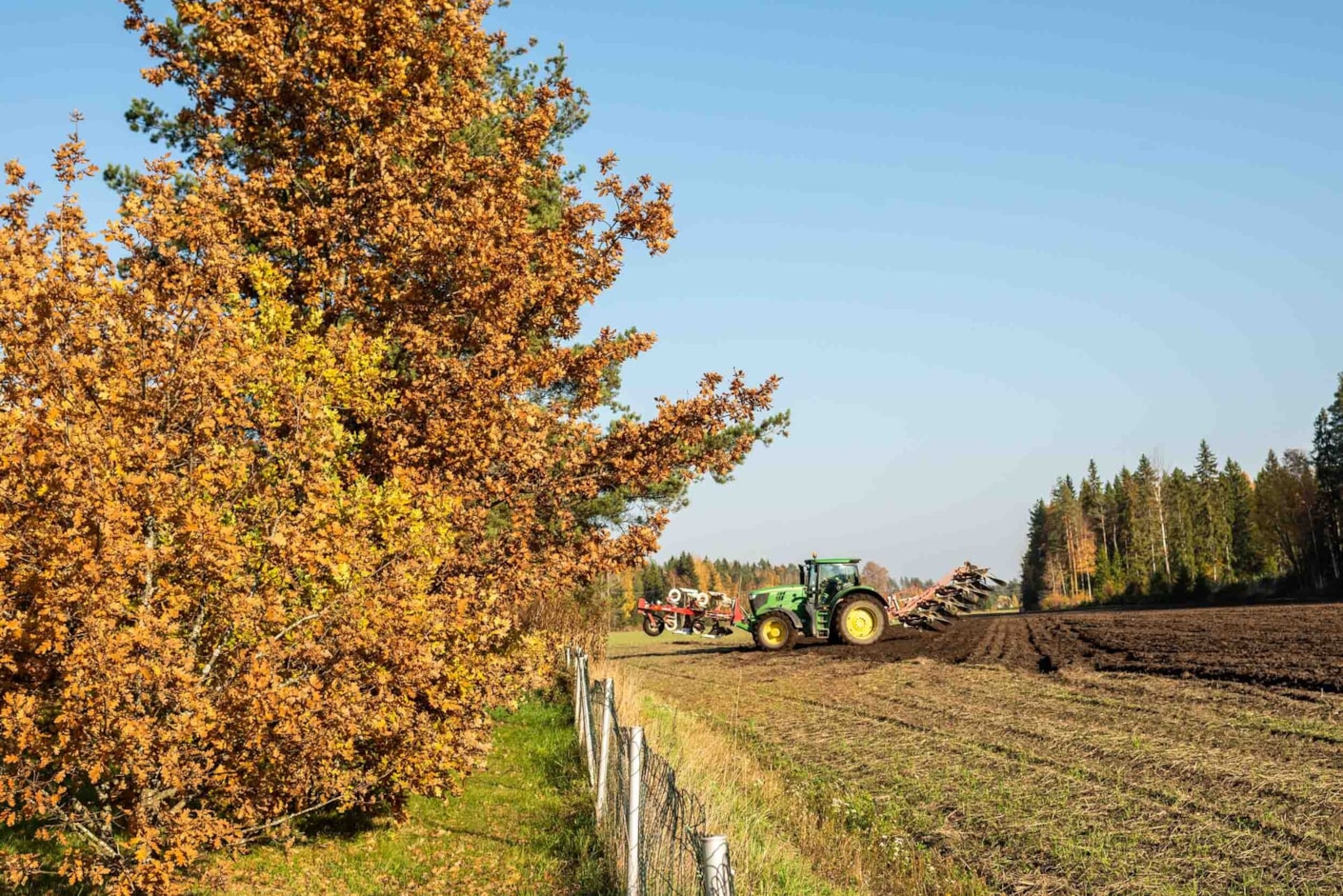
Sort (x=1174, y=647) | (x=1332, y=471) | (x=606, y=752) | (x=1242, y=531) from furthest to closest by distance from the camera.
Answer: (x=1242, y=531) → (x=1332, y=471) → (x=1174, y=647) → (x=606, y=752)

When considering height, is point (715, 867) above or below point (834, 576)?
below

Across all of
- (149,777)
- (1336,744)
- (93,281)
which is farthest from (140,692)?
(1336,744)

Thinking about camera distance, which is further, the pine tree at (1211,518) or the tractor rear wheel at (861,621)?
the pine tree at (1211,518)

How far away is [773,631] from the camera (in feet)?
95.9

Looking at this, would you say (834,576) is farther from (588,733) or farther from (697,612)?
(588,733)

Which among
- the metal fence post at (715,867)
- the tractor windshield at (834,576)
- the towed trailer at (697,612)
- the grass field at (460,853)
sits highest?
the tractor windshield at (834,576)

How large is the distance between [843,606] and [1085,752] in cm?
1694

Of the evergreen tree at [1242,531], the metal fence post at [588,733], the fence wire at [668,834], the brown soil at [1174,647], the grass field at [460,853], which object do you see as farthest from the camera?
the evergreen tree at [1242,531]

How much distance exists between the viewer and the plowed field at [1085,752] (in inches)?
280

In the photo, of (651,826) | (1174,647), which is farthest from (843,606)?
(651,826)

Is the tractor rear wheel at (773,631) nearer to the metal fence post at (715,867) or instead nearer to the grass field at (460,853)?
the grass field at (460,853)

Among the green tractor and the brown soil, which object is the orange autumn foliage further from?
the green tractor

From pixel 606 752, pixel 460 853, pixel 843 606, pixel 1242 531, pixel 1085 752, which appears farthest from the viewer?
pixel 1242 531

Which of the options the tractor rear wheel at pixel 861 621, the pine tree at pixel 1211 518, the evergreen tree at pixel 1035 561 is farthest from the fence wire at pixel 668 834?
the evergreen tree at pixel 1035 561
